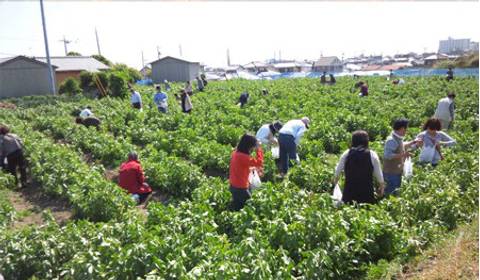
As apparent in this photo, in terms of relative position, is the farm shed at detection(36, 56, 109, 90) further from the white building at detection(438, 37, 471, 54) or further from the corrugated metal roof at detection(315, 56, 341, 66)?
the white building at detection(438, 37, 471, 54)

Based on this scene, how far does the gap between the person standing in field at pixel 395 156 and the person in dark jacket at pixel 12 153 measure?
880 centimetres

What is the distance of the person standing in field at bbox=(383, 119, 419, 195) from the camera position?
20.8 ft

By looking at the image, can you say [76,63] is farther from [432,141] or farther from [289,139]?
[432,141]

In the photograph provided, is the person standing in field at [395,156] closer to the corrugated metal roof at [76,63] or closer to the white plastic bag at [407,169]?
the white plastic bag at [407,169]

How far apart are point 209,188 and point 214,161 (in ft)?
9.41

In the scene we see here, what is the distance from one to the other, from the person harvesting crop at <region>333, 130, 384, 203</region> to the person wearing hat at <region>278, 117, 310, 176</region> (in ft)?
9.22

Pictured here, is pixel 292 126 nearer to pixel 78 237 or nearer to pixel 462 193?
pixel 462 193

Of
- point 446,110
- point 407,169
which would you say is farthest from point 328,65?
point 407,169

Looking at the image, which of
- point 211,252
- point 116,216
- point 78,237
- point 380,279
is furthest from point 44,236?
point 380,279

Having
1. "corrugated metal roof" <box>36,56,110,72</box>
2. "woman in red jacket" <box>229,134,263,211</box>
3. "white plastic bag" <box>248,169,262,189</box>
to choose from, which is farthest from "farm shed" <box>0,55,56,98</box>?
"woman in red jacket" <box>229,134,263,211</box>

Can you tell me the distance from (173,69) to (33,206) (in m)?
40.9

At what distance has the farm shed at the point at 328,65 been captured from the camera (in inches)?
3290

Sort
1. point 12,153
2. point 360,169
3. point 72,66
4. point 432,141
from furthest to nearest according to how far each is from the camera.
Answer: point 72,66 → point 12,153 → point 432,141 → point 360,169

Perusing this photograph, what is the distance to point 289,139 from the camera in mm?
8703
